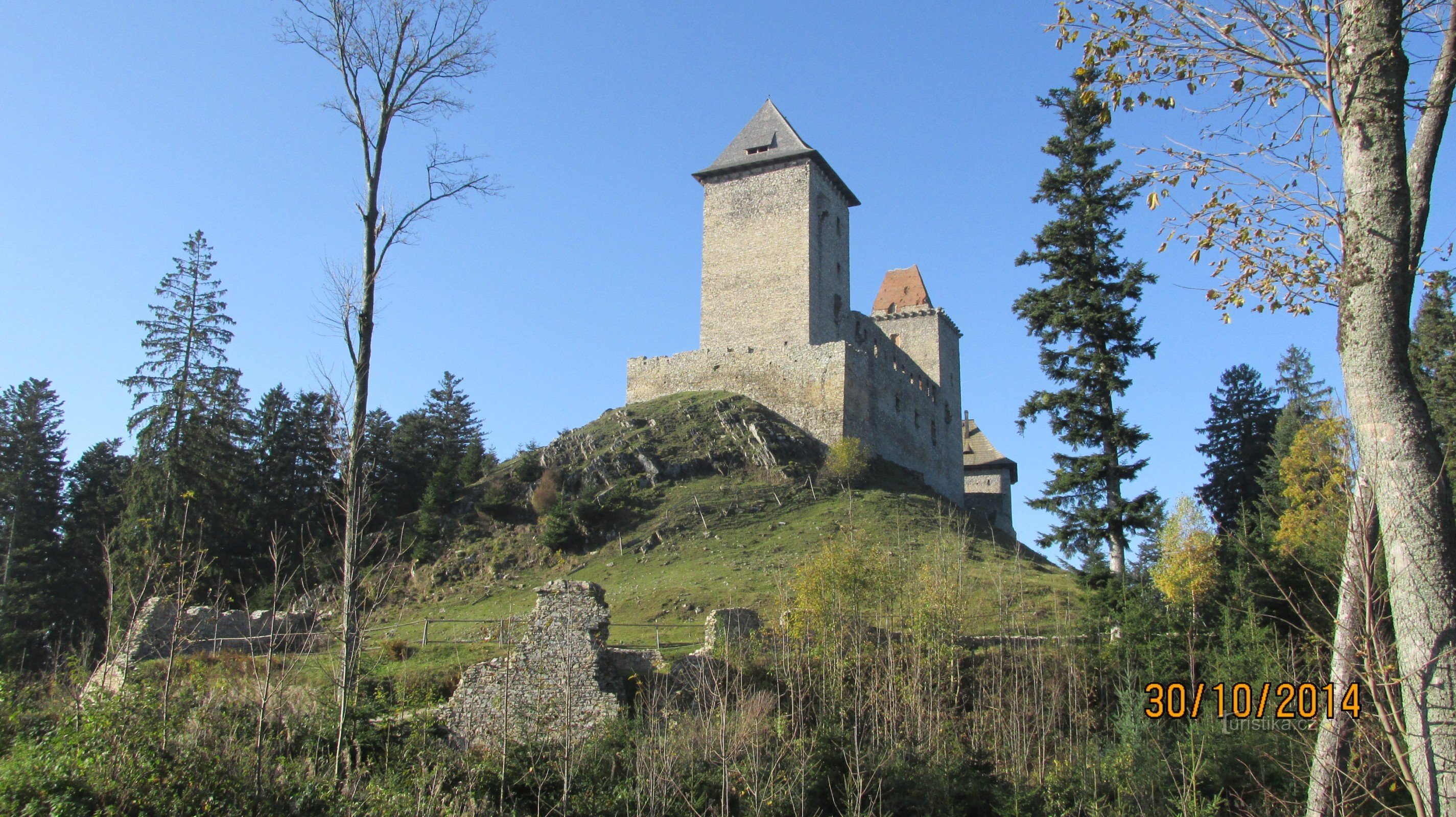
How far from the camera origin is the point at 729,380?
43.4m

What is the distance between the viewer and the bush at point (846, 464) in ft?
122

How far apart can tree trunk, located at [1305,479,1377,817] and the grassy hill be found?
13569mm

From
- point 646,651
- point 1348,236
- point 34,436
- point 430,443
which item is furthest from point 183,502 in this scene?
point 1348,236

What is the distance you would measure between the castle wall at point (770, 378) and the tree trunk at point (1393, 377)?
34.5 metres

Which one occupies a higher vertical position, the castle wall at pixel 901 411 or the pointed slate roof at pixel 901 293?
the pointed slate roof at pixel 901 293

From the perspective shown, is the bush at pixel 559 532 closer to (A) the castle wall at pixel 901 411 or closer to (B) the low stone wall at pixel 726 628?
(A) the castle wall at pixel 901 411

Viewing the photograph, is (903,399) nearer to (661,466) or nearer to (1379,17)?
(661,466)

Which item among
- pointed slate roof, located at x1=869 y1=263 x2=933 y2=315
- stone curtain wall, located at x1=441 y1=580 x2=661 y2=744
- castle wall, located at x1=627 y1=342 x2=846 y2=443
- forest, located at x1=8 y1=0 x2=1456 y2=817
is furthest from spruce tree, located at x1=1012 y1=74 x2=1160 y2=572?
pointed slate roof, located at x1=869 y1=263 x2=933 y2=315

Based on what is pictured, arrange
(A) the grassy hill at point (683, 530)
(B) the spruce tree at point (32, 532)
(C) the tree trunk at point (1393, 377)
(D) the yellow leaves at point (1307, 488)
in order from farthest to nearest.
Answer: (B) the spruce tree at point (32, 532), (A) the grassy hill at point (683, 530), (D) the yellow leaves at point (1307, 488), (C) the tree trunk at point (1393, 377)

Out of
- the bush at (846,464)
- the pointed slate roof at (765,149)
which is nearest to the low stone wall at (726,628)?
the bush at (846,464)

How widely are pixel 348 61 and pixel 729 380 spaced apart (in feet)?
105

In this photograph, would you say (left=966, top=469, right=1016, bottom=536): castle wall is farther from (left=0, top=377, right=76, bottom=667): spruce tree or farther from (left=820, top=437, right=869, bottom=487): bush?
(left=0, top=377, right=76, bottom=667): spruce tree

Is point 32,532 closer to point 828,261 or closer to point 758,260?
point 758,260

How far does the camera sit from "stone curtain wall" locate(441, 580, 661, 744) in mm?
15484
